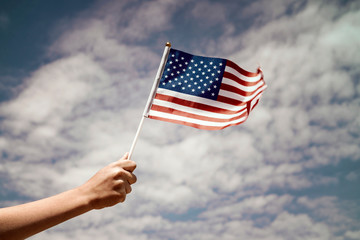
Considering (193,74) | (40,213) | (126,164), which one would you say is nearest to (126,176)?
(126,164)

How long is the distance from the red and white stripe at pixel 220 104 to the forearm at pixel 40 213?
372cm

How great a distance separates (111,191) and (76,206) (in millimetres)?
496

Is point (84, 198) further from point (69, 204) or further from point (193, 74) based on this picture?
point (193, 74)

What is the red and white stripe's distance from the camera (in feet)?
24.9

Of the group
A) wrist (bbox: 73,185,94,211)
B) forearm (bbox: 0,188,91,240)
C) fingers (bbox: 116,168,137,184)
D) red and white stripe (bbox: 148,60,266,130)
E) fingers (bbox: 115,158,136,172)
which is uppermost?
red and white stripe (bbox: 148,60,266,130)

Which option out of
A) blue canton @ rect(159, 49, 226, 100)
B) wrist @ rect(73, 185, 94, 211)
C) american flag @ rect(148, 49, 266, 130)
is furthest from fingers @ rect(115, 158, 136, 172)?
blue canton @ rect(159, 49, 226, 100)

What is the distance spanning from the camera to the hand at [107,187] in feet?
12.5

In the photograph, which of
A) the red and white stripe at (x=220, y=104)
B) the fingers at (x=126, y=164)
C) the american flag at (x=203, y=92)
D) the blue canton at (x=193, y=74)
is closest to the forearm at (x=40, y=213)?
the fingers at (x=126, y=164)

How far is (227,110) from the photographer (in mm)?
8219

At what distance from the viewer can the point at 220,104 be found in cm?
816

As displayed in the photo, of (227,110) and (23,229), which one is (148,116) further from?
(23,229)

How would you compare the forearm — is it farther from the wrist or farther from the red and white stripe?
the red and white stripe

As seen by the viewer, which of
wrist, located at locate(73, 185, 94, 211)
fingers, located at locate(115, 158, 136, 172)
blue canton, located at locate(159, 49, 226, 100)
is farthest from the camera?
blue canton, located at locate(159, 49, 226, 100)

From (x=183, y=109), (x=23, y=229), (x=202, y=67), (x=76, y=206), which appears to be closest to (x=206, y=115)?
(x=183, y=109)
